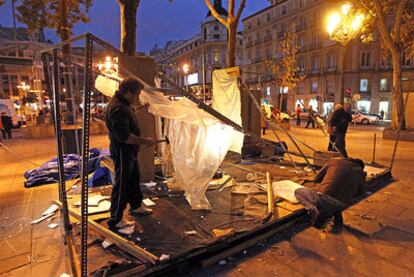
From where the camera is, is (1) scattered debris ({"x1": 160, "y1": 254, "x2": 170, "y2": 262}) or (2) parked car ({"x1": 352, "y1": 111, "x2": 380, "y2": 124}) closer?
(1) scattered debris ({"x1": 160, "y1": 254, "x2": 170, "y2": 262})

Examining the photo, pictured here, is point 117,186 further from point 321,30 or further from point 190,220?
point 321,30

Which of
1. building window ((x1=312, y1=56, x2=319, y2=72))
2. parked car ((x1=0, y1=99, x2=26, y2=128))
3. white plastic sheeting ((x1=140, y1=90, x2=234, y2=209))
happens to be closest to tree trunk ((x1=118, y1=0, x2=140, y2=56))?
white plastic sheeting ((x1=140, y1=90, x2=234, y2=209))

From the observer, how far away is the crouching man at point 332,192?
3920 millimetres

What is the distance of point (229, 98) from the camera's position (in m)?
7.52

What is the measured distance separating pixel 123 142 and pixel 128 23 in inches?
177

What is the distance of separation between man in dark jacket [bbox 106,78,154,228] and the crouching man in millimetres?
2507

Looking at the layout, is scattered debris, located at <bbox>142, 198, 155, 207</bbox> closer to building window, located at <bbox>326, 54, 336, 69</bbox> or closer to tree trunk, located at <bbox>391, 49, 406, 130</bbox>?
tree trunk, located at <bbox>391, 49, 406, 130</bbox>

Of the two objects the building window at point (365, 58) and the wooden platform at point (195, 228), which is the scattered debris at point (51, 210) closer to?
the wooden platform at point (195, 228)

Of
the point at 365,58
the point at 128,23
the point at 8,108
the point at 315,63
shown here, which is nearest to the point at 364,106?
the point at 365,58

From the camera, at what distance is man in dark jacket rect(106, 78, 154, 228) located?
3203 millimetres

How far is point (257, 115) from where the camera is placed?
8.68 meters

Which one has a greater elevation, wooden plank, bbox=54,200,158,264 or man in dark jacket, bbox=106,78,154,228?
man in dark jacket, bbox=106,78,154,228

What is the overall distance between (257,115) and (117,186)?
606 cm

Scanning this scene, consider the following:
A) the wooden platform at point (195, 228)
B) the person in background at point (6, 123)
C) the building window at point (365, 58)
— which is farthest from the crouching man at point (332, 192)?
the building window at point (365, 58)
